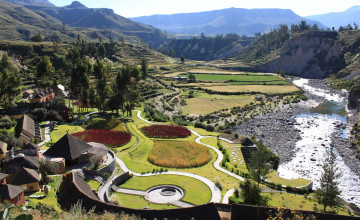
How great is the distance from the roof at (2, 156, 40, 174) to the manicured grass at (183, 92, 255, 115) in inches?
2600

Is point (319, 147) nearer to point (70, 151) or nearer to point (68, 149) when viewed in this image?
point (70, 151)

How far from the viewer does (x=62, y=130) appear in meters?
60.2

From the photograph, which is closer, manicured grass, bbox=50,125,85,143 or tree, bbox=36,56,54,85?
manicured grass, bbox=50,125,85,143

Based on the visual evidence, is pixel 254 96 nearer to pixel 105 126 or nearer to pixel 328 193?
pixel 105 126

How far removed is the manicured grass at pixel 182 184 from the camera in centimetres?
3612

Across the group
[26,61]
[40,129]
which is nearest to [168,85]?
[26,61]

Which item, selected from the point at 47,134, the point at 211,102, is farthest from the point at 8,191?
the point at 211,102

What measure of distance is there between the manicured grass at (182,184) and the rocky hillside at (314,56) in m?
160

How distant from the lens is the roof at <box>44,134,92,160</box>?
41.4 m

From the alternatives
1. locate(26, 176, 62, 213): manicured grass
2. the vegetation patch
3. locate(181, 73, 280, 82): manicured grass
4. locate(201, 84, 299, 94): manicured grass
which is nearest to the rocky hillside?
locate(181, 73, 280, 82): manicured grass

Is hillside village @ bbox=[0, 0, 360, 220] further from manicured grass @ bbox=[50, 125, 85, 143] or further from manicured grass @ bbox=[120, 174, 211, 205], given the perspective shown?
manicured grass @ bbox=[50, 125, 85, 143]

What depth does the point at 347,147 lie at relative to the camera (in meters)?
64.4

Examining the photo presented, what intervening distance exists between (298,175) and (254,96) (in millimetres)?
74727

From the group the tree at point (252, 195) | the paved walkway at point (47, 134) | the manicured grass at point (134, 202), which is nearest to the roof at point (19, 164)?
the manicured grass at point (134, 202)
